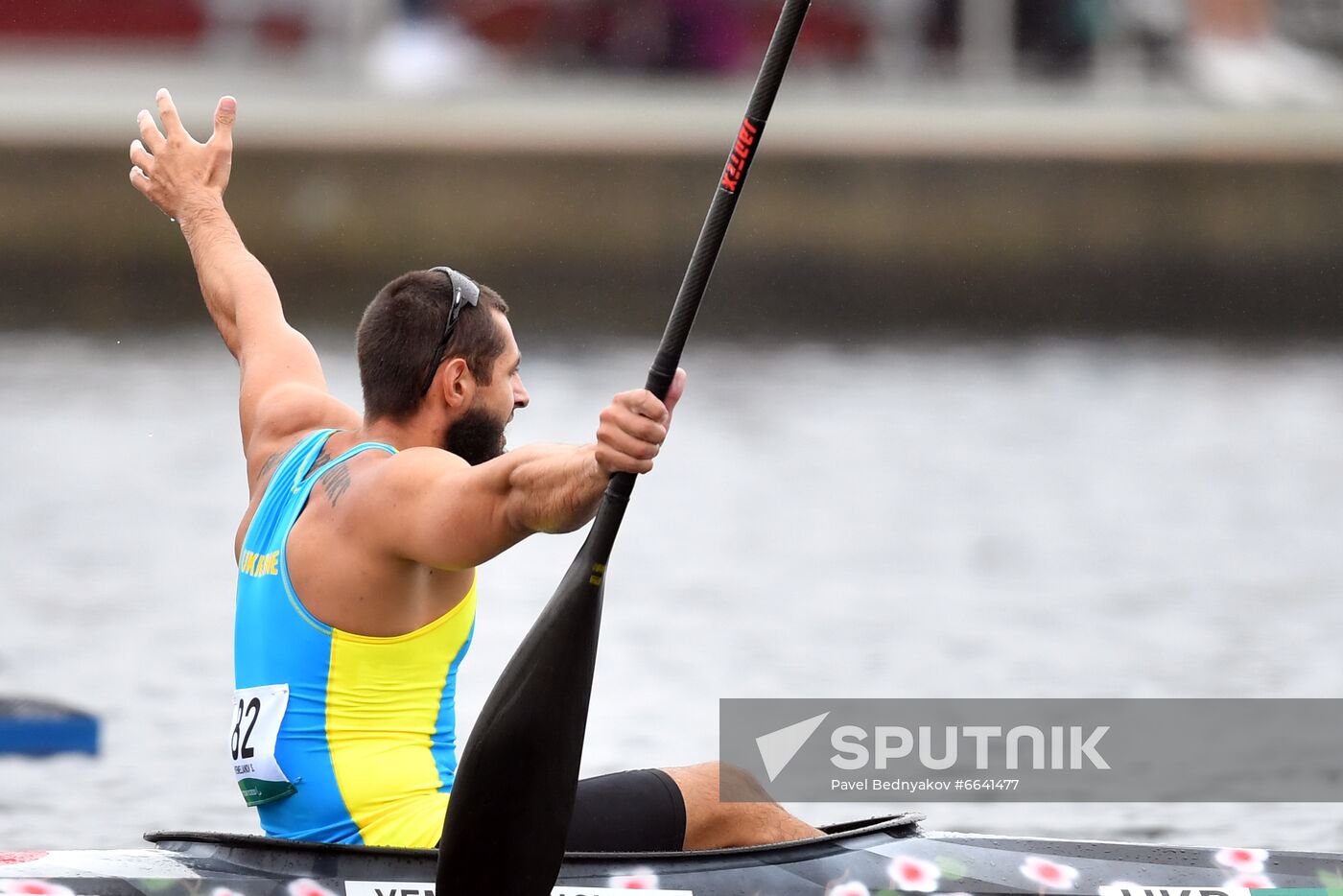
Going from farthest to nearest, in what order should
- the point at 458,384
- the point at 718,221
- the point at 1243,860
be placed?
the point at 1243,860 → the point at 458,384 → the point at 718,221

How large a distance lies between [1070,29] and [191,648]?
1661 cm

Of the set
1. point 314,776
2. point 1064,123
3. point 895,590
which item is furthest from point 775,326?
point 314,776

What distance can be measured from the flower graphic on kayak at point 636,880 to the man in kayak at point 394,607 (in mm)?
110

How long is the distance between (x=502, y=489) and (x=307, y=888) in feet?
3.12

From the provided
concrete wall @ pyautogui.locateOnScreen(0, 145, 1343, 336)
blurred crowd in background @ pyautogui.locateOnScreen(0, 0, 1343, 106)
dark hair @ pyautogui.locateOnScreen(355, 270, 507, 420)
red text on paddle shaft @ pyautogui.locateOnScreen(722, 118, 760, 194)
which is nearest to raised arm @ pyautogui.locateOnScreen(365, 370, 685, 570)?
dark hair @ pyautogui.locateOnScreen(355, 270, 507, 420)

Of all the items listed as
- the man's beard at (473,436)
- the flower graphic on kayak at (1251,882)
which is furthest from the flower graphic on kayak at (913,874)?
the man's beard at (473,436)

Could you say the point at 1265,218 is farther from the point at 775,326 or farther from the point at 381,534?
the point at 381,534

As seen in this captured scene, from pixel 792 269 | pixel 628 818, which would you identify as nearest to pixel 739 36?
pixel 792 269

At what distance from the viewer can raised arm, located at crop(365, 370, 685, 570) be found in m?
4.06

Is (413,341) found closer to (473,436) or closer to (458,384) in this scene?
(458,384)

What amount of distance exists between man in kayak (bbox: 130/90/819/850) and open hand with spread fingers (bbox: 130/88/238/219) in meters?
1.12

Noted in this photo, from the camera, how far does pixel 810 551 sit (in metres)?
13.0

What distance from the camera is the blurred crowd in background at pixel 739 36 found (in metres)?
23.3

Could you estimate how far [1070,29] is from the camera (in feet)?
79.4
